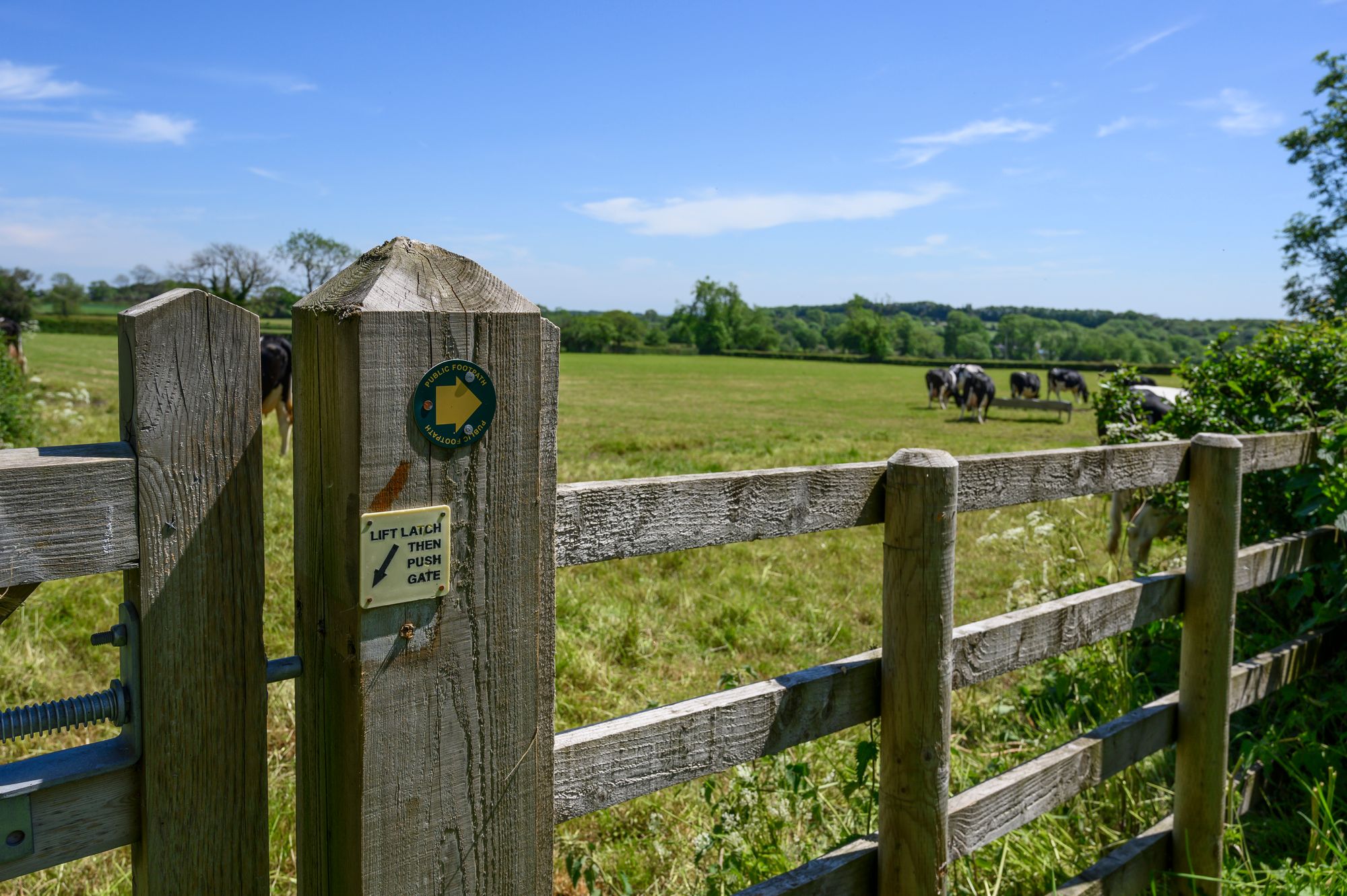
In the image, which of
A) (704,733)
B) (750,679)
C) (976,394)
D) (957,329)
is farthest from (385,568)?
(957,329)

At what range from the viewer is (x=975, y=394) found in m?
26.0

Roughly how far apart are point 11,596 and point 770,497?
1.30m

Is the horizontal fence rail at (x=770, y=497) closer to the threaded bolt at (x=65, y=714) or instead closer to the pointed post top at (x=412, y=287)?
the pointed post top at (x=412, y=287)

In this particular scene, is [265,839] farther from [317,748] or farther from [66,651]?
[66,651]

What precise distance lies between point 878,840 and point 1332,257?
36.9 meters

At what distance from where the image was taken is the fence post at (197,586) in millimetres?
1168

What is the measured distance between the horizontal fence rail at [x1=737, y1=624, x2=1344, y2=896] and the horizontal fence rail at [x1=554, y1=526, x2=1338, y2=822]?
11.3 inches

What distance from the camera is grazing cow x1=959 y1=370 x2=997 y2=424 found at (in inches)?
1024

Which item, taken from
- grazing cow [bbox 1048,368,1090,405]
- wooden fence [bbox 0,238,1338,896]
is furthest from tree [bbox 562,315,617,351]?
wooden fence [bbox 0,238,1338,896]

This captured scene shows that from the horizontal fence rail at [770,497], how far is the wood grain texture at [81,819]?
694 mm

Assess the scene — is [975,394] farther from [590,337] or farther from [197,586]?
[590,337]

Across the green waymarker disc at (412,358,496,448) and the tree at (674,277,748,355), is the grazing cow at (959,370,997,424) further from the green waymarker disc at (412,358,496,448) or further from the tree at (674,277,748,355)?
the tree at (674,277,748,355)

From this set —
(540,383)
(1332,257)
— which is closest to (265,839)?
(540,383)

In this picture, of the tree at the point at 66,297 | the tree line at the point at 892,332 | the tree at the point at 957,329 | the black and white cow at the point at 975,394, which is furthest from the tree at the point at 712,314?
the black and white cow at the point at 975,394
